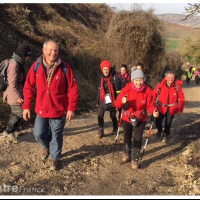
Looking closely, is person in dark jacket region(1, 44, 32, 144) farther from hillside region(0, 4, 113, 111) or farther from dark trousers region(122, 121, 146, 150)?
hillside region(0, 4, 113, 111)

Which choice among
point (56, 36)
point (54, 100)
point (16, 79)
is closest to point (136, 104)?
point (54, 100)

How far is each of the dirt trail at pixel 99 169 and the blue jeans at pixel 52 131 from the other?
40 cm

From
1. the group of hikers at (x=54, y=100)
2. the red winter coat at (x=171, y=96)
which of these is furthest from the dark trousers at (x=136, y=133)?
the red winter coat at (x=171, y=96)

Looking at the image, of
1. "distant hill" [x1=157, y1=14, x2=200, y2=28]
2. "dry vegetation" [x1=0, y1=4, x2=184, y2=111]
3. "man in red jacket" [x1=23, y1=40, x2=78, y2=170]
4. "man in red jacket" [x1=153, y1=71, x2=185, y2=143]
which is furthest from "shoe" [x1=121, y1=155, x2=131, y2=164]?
"dry vegetation" [x1=0, y1=4, x2=184, y2=111]

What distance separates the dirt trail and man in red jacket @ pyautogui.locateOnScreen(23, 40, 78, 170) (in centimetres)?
46

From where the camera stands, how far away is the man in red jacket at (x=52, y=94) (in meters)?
4.09

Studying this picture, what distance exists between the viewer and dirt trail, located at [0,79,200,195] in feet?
13.6

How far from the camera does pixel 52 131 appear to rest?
4426 millimetres

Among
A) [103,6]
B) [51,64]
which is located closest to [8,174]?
[51,64]

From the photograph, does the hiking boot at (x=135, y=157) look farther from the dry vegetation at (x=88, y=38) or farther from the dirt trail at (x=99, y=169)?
the dry vegetation at (x=88, y=38)

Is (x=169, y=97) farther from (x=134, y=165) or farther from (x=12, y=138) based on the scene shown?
(x=12, y=138)

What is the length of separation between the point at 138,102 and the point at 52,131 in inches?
65.5

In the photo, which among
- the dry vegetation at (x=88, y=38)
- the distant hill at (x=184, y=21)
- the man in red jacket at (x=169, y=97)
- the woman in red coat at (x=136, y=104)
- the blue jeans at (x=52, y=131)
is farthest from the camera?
the dry vegetation at (x=88, y=38)

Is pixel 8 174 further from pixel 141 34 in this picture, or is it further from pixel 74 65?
pixel 141 34
